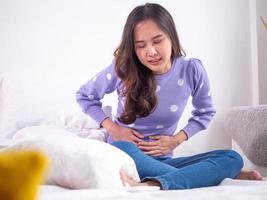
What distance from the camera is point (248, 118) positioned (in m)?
1.44

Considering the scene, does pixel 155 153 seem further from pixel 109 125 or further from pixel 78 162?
pixel 78 162

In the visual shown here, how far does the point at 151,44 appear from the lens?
4.23ft

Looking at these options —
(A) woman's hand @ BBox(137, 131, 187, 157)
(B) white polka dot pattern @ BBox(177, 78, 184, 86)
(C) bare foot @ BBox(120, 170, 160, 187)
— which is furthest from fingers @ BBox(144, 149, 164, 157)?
(C) bare foot @ BBox(120, 170, 160, 187)

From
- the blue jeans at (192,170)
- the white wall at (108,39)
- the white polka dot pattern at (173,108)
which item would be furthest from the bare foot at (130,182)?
the white wall at (108,39)

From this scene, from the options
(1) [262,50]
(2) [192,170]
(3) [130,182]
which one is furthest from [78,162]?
(1) [262,50]

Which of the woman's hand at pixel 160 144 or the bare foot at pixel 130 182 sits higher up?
the bare foot at pixel 130 182

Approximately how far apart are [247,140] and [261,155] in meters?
0.10

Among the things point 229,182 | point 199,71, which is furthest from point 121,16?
point 229,182

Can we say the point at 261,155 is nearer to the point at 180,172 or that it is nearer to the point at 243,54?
the point at 180,172

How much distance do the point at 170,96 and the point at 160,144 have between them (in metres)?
0.17

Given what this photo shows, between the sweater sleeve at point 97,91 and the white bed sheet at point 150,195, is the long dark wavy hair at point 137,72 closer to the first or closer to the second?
the sweater sleeve at point 97,91

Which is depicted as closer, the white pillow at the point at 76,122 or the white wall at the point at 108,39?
the white pillow at the point at 76,122

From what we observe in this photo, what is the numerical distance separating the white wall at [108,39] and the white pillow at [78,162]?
1002mm

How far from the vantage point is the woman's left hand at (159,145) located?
1249mm
